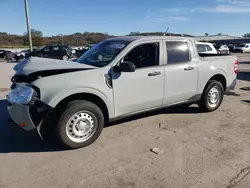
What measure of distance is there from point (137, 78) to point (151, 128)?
1.10 meters

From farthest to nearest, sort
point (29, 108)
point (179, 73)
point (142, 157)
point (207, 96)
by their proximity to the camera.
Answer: point (207, 96) < point (179, 73) < point (142, 157) < point (29, 108)

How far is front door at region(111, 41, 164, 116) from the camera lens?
435 cm

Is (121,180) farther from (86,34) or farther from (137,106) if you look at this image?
(86,34)

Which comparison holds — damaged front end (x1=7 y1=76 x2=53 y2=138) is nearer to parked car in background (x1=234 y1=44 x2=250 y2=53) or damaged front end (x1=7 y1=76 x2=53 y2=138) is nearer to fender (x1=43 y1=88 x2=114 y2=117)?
fender (x1=43 y1=88 x2=114 y2=117)

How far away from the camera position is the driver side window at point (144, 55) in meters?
4.61

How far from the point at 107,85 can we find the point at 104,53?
860 mm

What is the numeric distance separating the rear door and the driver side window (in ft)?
0.79

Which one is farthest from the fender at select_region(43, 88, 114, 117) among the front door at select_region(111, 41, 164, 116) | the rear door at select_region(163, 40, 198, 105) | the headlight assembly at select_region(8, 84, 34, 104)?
the rear door at select_region(163, 40, 198, 105)

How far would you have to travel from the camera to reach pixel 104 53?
4766 millimetres

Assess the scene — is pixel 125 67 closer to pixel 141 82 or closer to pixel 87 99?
pixel 141 82

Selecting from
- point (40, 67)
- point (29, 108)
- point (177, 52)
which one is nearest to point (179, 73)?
point (177, 52)

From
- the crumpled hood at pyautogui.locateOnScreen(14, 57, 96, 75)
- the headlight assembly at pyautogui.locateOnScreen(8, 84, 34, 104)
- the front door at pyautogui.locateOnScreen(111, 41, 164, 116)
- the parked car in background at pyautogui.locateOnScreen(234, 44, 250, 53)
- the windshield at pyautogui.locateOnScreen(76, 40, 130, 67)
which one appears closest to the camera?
the headlight assembly at pyautogui.locateOnScreen(8, 84, 34, 104)

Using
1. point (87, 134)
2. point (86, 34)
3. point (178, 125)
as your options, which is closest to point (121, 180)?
point (87, 134)

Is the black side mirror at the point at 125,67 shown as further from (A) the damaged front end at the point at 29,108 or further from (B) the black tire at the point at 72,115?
(A) the damaged front end at the point at 29,108
